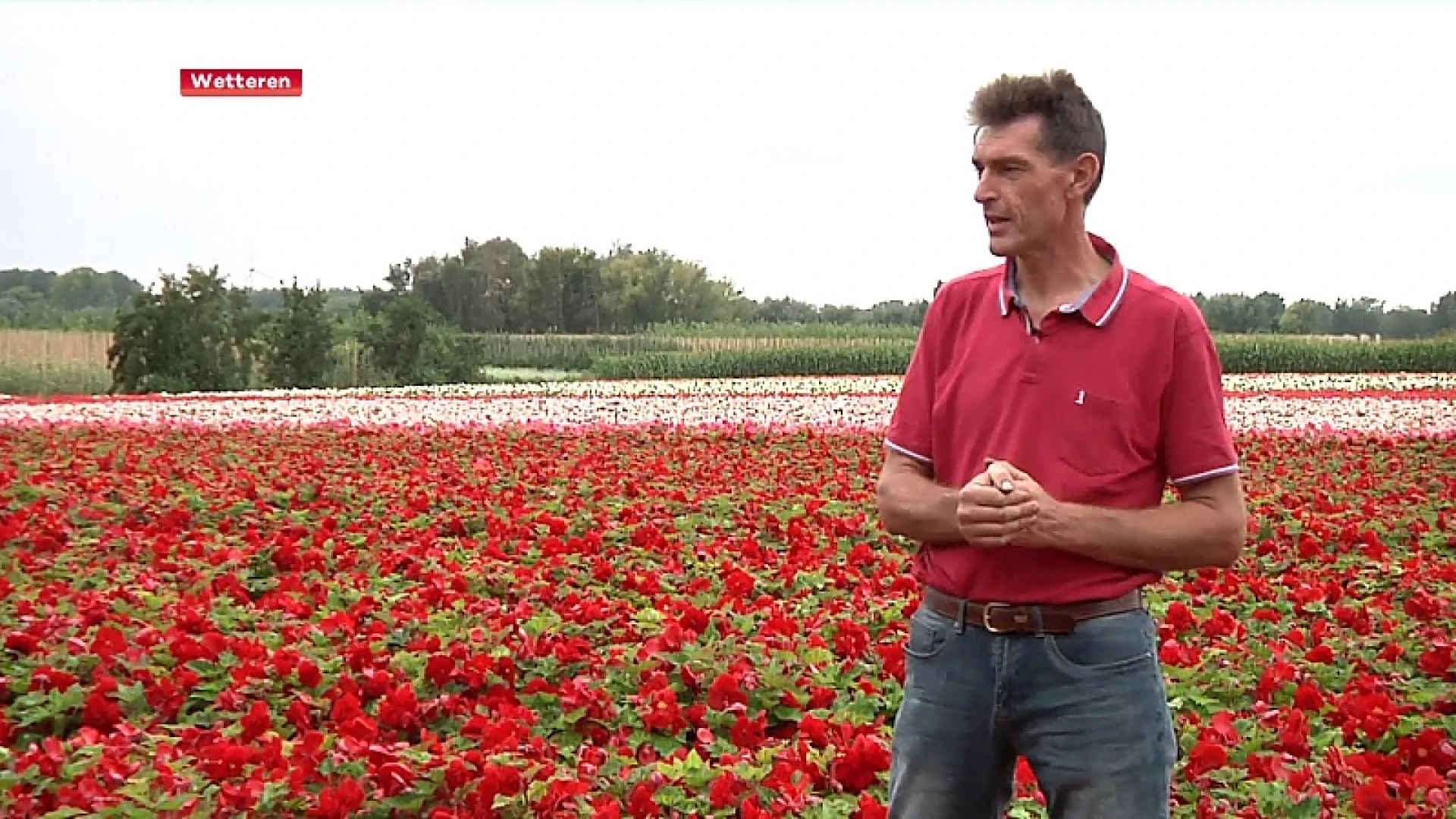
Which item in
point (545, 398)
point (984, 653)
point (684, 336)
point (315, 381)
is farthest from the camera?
point (684, 336)

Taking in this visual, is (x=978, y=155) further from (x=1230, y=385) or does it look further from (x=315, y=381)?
(x=315, y=381)

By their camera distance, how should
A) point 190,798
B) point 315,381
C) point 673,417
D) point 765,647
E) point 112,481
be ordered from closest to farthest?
point 190,798 < point 765,647 < point 112,481 < point 673,417 < point 315,381

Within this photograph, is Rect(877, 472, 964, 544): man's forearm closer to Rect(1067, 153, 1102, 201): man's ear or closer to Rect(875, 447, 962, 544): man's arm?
Rect(875, 447, 962, 544): man's arm

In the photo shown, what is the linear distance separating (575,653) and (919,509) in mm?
2519

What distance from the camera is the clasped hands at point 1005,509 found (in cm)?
214

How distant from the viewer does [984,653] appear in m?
2.29

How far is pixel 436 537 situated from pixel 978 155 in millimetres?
5365

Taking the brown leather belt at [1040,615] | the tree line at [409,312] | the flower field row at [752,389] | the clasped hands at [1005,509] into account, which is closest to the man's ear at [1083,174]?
the clasped hands at [1005,509]

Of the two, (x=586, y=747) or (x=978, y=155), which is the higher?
(x=978, y=155)

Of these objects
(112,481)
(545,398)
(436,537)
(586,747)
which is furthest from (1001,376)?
(545,398)

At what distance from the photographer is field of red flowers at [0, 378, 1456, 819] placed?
3420mm

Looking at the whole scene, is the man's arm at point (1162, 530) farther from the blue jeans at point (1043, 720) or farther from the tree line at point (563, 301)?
the tree line at point (563, 301)

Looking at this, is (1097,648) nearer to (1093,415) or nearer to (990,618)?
(990,618)

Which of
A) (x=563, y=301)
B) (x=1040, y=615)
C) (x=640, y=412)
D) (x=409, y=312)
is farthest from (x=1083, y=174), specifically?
(x=563, y=301)
